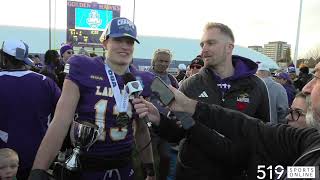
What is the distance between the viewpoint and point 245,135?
230cm

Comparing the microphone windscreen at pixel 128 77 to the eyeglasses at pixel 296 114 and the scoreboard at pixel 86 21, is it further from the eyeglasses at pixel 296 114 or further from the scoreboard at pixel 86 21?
the scoreboard at pixel 86 21

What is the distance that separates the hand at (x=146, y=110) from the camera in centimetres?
242

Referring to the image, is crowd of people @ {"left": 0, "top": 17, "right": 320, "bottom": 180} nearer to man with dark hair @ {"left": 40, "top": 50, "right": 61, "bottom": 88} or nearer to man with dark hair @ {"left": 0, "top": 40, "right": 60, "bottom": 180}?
man with dark hair @ {"left": 0, "top": 40, "right": 60, "bottom": 180}

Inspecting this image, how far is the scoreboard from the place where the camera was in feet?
88.4

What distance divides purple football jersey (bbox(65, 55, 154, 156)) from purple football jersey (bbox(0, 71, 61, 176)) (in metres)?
0.86

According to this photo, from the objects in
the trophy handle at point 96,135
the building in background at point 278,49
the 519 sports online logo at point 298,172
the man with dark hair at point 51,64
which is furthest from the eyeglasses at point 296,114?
→ the building in background at point 278,49

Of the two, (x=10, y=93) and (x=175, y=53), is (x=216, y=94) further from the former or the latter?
(x=175, y=53)

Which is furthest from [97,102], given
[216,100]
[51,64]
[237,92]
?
[51,64]

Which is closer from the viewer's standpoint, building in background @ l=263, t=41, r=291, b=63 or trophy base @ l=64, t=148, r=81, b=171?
trophy base @ l=64, t=148, r=81, b=171

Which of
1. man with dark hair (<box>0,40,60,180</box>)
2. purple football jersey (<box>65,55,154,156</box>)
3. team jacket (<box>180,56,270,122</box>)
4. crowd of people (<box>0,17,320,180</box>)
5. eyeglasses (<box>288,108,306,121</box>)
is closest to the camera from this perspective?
crowd of people (<box>0,17,320,180</box>)

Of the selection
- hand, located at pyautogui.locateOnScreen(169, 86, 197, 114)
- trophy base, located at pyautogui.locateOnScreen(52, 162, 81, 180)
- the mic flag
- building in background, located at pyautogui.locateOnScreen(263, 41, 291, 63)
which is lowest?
building in background, located at pyautogui.locateOnScreen(263, 41, 291, 63)

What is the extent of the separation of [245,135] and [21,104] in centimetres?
204

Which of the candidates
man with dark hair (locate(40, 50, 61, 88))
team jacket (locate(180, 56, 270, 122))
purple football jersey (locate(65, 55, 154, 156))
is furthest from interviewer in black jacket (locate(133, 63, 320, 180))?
man with dark hair (locate(40, 50, 61, 88))

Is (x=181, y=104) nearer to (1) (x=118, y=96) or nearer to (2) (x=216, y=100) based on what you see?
(1) (x=118, y=96)
